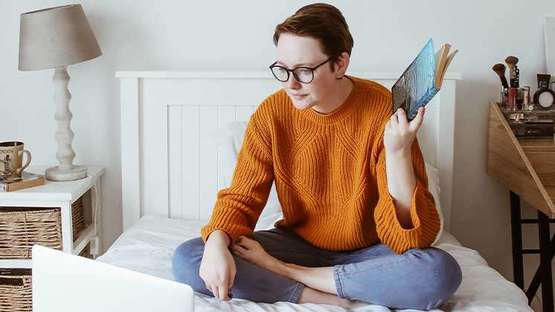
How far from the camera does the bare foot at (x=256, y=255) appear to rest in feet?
5.32

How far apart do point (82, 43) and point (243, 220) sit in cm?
88

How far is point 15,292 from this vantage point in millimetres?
2158

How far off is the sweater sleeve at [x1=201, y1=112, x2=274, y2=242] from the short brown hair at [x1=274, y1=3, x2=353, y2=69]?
0.26m

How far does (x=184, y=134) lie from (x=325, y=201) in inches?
31.0

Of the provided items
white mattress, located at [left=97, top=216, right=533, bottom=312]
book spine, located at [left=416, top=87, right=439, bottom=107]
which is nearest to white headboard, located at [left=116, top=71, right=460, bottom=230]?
white mattress, located at [left=97, top=216, right=533, bottom=312]

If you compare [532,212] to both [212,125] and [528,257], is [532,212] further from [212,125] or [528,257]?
[212,125]

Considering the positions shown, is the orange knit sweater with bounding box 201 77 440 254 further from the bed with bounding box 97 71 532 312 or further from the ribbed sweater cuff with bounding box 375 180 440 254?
the bed with bounding box 97 71 532 312

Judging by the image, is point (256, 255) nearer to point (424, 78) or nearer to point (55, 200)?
point (424, 78)

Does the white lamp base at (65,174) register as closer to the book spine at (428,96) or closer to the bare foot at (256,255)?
the bare foot at (256,255)

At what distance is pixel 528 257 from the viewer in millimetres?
2482

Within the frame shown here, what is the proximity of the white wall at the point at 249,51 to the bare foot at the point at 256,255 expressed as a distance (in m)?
0.88

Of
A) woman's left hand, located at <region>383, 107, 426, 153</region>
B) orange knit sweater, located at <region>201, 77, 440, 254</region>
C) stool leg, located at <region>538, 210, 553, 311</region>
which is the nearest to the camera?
woman's left hand, located at <region>383, 107, 426, 153</region>

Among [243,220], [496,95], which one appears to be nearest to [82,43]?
[243,220]

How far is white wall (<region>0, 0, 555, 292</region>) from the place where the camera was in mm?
2357
